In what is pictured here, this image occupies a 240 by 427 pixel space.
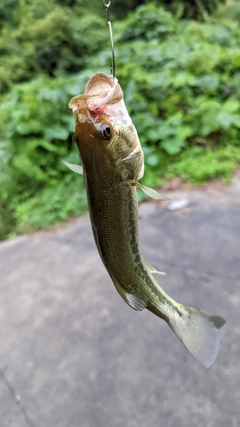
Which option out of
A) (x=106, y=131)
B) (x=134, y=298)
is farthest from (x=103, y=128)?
(x=134, y=298)

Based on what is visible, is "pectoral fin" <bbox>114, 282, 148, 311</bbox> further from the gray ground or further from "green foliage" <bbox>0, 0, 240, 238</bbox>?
"green foliage" <bbox>0, 0, 240, 238</bbox>

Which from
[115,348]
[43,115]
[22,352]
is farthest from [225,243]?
[43,115]

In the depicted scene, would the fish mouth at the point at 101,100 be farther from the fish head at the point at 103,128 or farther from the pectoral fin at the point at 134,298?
the pectoral fin at the point at 134,298

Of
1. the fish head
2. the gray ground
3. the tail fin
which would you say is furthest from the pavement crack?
the fish head

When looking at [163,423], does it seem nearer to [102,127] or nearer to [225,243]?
[225,243]

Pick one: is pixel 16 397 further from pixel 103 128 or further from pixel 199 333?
pixel 103 128

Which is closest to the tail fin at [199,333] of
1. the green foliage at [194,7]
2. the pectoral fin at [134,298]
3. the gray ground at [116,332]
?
the pectoral fin at [134,298]
